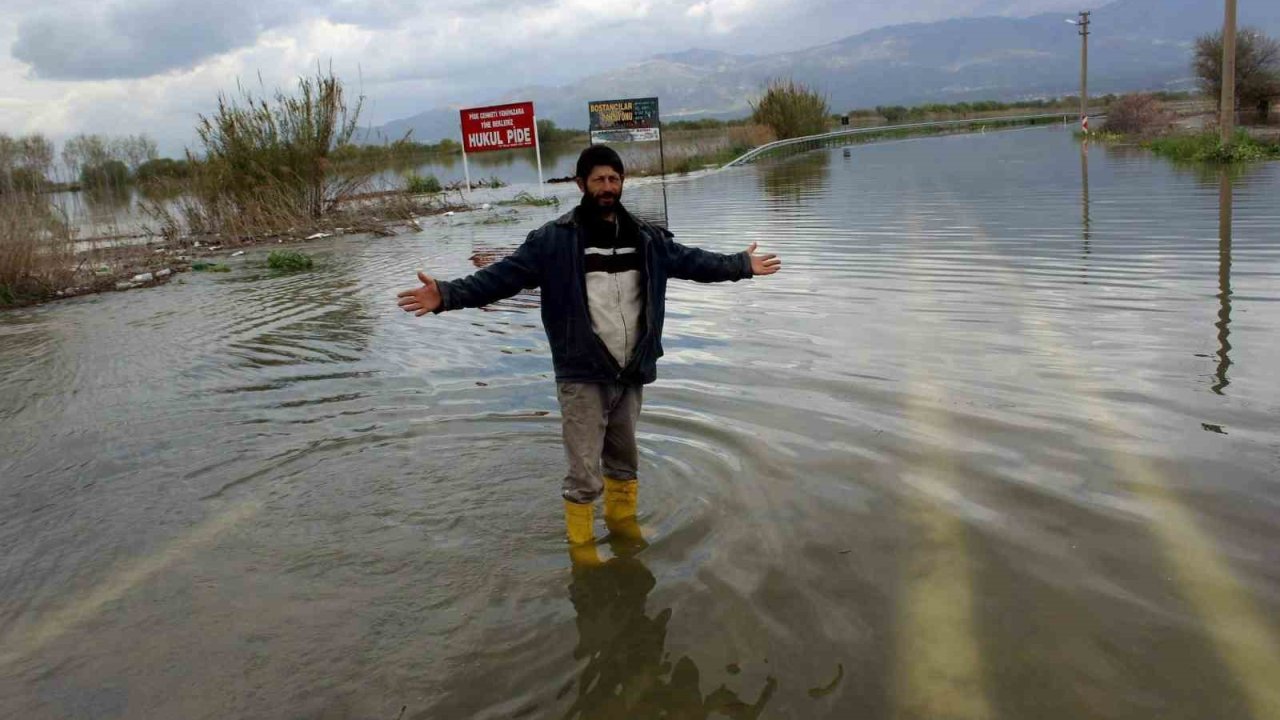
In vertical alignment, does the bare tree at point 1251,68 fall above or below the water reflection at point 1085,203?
above

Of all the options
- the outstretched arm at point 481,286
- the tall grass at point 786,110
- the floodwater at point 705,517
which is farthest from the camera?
the tall grass at point 786,110

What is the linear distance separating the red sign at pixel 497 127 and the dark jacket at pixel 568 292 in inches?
969

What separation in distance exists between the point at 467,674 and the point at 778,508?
178 cm

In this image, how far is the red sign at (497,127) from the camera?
27719 millimetres

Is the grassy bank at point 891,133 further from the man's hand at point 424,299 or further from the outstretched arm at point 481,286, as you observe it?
the man's hand at point 424,299

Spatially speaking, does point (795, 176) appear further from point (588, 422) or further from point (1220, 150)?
point (588, 422)

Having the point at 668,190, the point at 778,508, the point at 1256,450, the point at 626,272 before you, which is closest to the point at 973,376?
the point at 1256,450

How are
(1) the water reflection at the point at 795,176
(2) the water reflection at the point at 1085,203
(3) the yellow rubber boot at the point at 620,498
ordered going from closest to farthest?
(3) the yellow rubber boot at the point at 620,498, (2) the water reflection at the point at 1085,203, (1) the water reflection at the point at 795,176

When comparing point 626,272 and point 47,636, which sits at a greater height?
point 626,272

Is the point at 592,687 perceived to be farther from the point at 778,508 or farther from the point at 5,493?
the point at 5,493

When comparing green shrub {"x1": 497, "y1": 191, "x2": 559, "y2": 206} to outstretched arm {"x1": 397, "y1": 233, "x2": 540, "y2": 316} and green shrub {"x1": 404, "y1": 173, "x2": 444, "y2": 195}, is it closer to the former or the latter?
green shrub {"x1": 404, "y1": 173, "x2": 444, "y2": 195}

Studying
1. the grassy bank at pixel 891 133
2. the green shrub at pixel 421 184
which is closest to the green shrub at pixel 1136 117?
the grassy bank at pixel 891 133

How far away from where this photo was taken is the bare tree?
36.5 metres

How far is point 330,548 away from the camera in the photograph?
4184 millimetres
